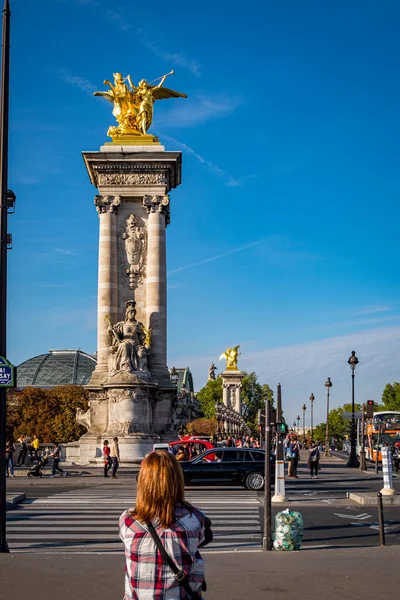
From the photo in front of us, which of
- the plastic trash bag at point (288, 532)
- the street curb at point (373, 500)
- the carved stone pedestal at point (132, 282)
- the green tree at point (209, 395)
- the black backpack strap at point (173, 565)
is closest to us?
the black backpack strap at point (173, 565)

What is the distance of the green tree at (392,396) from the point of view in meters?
135

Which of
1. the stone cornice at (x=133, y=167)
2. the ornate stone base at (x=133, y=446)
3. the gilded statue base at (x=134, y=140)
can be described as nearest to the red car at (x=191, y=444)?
the ornate stone base at (x=133, y=446)

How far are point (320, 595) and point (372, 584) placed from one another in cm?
101

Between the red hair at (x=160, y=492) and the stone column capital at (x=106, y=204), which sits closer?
the red hair at (x=160, y=492)

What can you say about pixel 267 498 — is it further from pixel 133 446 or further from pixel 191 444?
pixel 191 444

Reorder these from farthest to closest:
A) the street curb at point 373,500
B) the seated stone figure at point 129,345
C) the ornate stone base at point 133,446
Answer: the seated stone figure at point 129,345 < the ornate stone base at point 133,446 < the street curb at point 373,500

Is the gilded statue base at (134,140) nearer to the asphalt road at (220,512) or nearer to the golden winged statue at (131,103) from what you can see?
the golden winged statue at (131,103)

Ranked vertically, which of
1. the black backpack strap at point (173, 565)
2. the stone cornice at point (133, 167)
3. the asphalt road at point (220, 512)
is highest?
the stone cornice at point (133, 167)

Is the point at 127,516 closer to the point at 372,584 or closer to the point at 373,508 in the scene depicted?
the point at 372,584

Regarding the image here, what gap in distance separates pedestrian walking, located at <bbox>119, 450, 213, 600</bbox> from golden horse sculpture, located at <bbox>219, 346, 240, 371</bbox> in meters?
133

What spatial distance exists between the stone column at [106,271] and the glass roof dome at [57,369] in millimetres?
113644

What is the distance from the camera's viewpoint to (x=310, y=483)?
112 feet

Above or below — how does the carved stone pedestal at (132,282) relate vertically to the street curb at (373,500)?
above

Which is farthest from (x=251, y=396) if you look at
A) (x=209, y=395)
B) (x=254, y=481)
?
(x=254, y=481)
